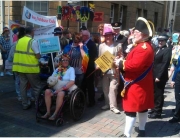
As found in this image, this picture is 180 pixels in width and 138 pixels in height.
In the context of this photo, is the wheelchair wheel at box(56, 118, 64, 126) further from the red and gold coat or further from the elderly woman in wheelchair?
the red and gold coat

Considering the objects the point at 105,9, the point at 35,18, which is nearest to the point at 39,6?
the point at 105,9

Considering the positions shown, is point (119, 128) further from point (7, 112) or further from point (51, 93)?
point (7, 112)

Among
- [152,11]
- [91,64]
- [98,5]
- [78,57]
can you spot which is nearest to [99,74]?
[91,64]

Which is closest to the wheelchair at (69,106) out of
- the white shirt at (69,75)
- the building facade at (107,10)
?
the white shirt at (69,75)

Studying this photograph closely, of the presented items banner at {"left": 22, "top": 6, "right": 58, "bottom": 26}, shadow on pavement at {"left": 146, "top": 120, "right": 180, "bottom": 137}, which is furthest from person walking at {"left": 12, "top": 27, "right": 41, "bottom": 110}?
shadow on pavement at {"left": 146, "top": 120, "right": 180, "bottom": 137}

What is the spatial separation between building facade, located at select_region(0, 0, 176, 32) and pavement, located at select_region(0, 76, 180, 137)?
5177mm

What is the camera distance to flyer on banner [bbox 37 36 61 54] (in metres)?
5.09

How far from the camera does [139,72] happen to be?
3.65m

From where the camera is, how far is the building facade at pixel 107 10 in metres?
11.1

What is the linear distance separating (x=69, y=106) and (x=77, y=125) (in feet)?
1.22

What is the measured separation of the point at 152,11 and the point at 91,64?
19.0 meters

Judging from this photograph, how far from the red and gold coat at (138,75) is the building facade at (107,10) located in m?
6.22

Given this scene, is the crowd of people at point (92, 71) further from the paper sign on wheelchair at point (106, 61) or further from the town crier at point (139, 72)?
the paper sign on wheelchair at point (106, 61)

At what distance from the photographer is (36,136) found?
3.97 m
